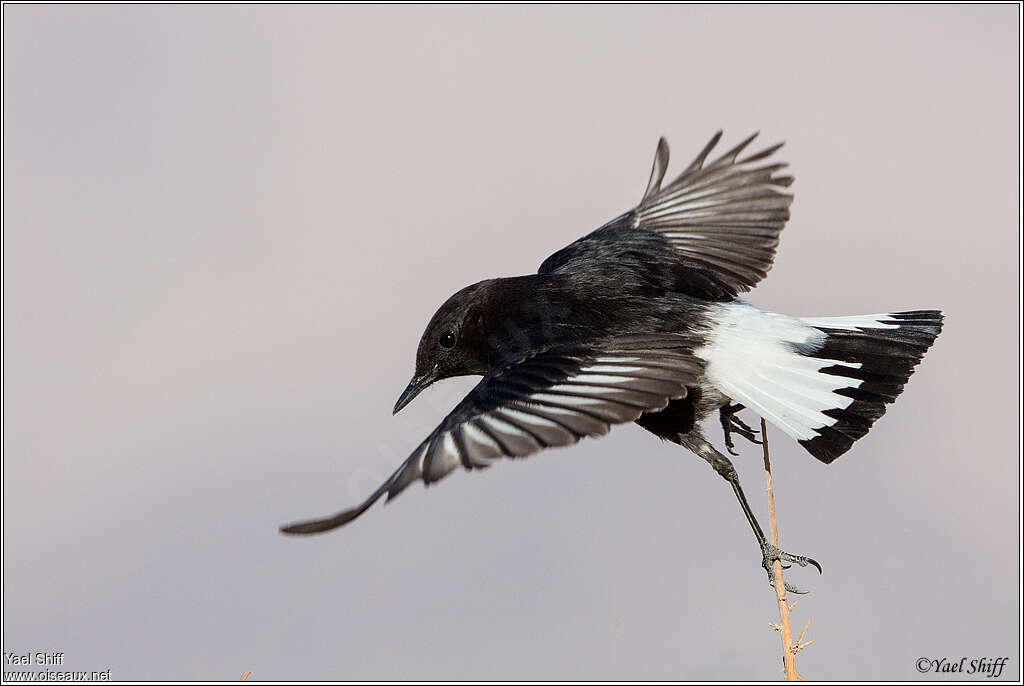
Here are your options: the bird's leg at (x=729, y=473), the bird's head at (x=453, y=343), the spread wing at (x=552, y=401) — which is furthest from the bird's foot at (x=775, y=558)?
the bird's head at (x=453, y=343)

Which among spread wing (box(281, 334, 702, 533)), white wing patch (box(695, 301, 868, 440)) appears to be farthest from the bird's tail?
spread wing (box(281, 334, 702, 533))

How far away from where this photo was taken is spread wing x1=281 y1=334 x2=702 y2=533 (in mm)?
2893

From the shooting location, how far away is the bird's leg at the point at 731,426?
4.06m

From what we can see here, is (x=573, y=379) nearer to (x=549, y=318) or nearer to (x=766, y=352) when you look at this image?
(x=549, y=318)

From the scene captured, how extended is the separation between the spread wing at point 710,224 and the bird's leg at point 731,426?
1.69ft

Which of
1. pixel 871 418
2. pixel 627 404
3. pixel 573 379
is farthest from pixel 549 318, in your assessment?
pixel 871 418

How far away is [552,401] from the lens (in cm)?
318

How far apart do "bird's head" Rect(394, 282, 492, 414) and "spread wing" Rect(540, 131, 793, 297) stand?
50cm

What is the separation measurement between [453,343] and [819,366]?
1366 millimetres

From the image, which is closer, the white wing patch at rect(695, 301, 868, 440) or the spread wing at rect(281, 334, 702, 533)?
the spread wing at rect(281, 334, 702, 533)

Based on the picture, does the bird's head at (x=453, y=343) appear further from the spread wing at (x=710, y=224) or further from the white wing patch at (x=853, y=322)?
the white wing patch at (x=853, y=322)

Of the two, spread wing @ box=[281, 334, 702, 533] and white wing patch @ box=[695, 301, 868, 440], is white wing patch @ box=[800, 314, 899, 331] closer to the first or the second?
white wing patch @ box=[695, 301, 868, 440]

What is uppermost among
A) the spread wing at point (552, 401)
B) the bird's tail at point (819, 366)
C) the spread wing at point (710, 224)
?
the spread wing at point (710, 224)

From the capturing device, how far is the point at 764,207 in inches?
183
